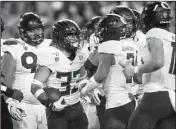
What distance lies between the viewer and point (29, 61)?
2.14 meters

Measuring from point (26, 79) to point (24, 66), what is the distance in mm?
76

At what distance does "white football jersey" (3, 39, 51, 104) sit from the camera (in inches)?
83.9

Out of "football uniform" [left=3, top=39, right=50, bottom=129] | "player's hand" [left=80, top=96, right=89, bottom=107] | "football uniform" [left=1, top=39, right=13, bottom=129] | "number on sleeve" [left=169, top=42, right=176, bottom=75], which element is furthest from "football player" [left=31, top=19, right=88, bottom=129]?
"number on sleeve" [left=169, top=42, right=176, bottom=75]

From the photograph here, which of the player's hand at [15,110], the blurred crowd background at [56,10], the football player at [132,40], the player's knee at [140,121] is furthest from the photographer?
the blurred crowd background at [56,10]

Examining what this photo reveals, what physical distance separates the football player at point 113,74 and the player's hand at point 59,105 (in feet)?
0.49

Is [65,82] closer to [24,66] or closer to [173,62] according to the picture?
[24,66]

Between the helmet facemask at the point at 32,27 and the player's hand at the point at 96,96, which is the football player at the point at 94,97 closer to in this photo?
the player's hand at the point at 96,96

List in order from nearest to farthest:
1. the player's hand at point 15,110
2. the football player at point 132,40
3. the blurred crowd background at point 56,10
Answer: the football player at point 132,40, the player's hand at point 15,110, the blurred crowd background at point 56,10

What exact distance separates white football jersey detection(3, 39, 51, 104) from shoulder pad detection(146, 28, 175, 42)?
600mm

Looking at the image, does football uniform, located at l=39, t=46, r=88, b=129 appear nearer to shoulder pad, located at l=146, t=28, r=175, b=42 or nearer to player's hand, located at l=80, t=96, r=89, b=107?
player's hand, located at l=80, t=96, r=89, b=107

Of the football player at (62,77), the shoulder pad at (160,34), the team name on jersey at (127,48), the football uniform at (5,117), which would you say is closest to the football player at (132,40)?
the team name on jersey at (127,48)

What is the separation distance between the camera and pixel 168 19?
6.41 ft

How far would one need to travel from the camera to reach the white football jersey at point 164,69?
6.07ft

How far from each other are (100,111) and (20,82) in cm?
49
